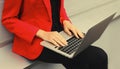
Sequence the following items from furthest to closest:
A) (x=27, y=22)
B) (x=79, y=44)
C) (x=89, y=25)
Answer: (x=89, y=25)
(x=27, y=22)
(x=79, y=44)

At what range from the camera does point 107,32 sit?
1.77 meters

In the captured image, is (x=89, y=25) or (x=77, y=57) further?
(x=89, y=25)

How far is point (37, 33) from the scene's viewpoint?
100cm

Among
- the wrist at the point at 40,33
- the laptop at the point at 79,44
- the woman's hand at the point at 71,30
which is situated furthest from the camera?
the woman's hand at the point at 71,30

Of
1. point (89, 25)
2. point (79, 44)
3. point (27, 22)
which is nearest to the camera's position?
point (79, 44)

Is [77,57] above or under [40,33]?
under

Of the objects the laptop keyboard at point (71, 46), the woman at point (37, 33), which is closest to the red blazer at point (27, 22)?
the woman at point (37, 33)

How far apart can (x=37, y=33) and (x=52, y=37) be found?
0.24 ft

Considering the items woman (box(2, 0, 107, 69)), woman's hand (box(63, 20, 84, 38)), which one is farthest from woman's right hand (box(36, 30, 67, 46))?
woman's hand (box(63, 20, 84, 38))

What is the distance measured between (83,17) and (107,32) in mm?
327

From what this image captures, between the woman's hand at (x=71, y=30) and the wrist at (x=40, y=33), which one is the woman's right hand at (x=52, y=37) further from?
the woman's hand at (x=71, y=30)

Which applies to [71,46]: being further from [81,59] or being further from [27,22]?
[27,22]

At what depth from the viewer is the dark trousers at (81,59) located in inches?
39.7

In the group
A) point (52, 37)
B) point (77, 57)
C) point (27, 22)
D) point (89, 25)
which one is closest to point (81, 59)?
point (77, 57)
